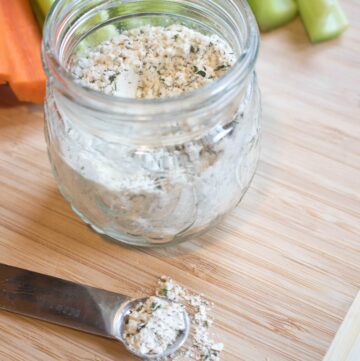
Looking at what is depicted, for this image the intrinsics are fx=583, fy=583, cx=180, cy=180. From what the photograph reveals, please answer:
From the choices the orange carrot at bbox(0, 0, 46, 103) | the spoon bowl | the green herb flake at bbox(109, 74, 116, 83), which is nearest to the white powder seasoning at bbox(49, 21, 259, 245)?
the green herb flake at bbox(109, 74, 116, 83)

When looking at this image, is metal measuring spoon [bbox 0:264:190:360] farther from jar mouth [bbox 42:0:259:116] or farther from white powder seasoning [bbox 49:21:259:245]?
jar mouth [bbox 42:0:259:116]

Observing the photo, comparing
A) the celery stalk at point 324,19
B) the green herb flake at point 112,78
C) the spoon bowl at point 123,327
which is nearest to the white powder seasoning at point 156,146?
the green herb flake at point 112,78

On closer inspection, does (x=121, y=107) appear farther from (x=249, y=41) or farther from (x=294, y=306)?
(x=294, y=306)

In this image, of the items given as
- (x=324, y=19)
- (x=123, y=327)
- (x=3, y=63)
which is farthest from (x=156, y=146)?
(x=324, y=19)

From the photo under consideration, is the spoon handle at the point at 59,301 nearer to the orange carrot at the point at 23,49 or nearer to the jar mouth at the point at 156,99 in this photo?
the jar mouth at the point at 156,99

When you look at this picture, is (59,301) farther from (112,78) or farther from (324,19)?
(324,19)
